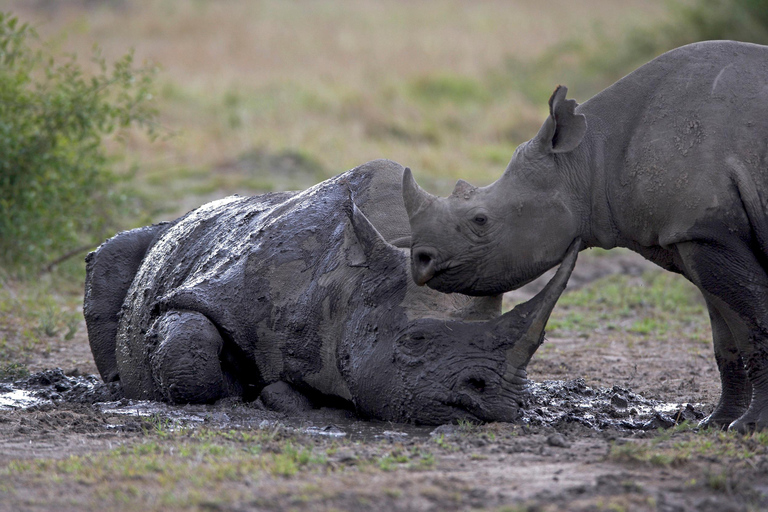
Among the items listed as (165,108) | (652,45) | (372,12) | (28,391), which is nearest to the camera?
(28,391)

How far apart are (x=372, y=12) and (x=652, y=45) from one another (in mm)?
11832

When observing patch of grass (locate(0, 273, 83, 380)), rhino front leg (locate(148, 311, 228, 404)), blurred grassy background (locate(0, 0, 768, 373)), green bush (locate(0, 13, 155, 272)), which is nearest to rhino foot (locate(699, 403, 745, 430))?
rhino front leg (locate(148, 311, 228, 404))

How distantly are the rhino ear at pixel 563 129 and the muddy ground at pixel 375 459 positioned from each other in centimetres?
138

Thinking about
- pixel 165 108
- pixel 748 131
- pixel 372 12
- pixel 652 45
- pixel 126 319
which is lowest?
pixel 126 319

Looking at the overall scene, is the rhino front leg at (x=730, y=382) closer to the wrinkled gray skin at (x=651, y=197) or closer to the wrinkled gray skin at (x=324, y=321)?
the wrinkled gray skin at (x=651, y=197)

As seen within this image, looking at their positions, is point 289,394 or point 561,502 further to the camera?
point 289,394

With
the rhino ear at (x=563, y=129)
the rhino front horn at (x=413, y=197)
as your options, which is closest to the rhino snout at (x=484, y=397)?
the rhino front horn at (x=413, y=197)

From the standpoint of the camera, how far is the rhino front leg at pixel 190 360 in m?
5.52

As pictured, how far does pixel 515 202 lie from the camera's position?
4711mm

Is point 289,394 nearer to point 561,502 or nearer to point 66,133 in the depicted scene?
point 561,502

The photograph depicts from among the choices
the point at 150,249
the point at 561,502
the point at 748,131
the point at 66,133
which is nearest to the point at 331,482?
the point at 561,502

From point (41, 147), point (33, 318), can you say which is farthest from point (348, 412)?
point (41, 147)

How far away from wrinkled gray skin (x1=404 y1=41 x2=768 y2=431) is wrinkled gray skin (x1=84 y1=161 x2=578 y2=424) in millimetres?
285

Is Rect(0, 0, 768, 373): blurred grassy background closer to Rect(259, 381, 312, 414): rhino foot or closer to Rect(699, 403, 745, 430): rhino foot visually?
Rect(259, 381, 312, 414): rhino foot
